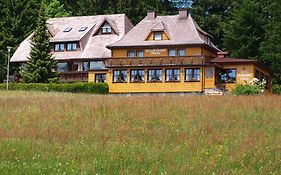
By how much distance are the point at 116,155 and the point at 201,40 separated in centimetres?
3739

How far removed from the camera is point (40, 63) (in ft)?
168

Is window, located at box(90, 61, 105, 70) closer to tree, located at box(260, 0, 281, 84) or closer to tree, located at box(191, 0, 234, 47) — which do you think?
tree, located at box(191, 0, 234, 47)

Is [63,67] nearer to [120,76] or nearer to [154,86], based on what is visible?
[120,76]

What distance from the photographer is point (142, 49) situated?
173ft

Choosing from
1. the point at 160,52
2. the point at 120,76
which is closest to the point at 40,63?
the point at 120,76

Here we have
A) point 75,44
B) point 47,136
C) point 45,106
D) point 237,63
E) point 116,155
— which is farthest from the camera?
point 75,44

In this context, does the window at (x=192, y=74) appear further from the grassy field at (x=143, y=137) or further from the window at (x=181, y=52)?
the grassy field at (x=143, y=137)

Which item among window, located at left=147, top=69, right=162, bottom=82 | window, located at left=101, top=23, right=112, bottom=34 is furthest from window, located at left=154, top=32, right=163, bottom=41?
window, located at left=101, top=23, right=112, bottom=34

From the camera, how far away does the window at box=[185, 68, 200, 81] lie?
49.1 m

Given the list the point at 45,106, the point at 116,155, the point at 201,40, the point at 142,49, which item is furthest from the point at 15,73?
the point at 116,155

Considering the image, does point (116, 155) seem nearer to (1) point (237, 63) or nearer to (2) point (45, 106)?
(2) point (45, 106)

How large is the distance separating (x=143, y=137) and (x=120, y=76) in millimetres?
33580

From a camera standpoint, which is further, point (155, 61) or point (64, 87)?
point (155, 61)

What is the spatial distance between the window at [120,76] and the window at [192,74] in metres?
6.06
